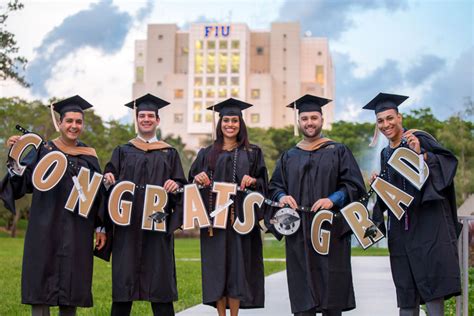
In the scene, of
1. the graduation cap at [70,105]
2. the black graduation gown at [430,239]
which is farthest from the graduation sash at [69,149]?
the black graduation gown at [430,239]

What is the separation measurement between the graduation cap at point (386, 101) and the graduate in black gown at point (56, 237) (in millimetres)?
2766

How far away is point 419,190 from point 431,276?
761 millimetres

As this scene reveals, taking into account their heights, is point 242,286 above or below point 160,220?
below

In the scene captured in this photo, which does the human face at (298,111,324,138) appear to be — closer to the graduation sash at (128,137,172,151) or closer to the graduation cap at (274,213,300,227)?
the graduation cap at (274,213,300,227)

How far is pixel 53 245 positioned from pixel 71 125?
44.6 inches

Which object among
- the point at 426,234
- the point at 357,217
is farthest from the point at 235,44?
the point at 426,234

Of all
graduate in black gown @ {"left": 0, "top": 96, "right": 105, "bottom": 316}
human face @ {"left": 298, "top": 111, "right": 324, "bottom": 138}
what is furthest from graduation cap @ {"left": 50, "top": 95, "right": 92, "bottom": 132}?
human face @ {"left": 298, "top": 111, "right": 324, "bottom": 138}

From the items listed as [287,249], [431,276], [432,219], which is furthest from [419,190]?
[287,249]

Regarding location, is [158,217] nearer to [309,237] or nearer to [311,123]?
[309,237]

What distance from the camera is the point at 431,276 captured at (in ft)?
19.5

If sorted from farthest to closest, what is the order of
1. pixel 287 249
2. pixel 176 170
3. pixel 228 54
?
pixel 228 54, pixel 176 170, pixel 287 249

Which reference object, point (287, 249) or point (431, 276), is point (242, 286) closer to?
point (287, 249)

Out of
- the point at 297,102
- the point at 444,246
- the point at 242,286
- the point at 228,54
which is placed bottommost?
the point at 242,286

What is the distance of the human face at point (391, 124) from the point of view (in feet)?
20.6
